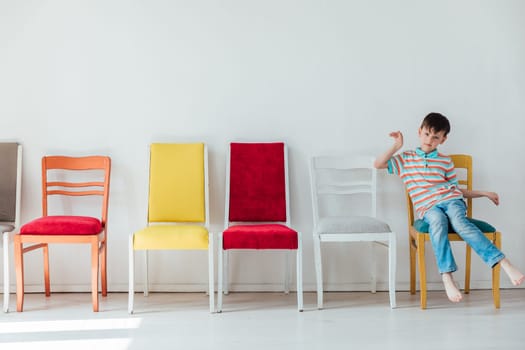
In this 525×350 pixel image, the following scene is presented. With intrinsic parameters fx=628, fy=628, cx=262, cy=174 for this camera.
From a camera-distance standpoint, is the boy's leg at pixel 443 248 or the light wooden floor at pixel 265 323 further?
the boy's leg at pixel 443 248

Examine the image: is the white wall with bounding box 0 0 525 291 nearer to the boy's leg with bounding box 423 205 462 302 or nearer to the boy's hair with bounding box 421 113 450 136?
the boy's hair with bounding box 421 113 450 136

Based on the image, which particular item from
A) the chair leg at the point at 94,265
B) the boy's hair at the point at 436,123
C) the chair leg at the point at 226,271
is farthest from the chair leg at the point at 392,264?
the chair leg at the point at 94,265

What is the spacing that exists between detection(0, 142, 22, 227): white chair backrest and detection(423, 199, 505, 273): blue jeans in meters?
2.38

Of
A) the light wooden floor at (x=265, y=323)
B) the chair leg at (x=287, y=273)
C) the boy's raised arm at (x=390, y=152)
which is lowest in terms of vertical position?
the light wooden floor at (x=265, y=323)

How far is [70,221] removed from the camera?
335 cm

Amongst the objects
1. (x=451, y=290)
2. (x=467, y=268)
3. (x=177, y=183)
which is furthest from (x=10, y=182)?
(x=467, y=268)

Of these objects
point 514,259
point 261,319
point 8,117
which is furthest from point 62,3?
point 514,259

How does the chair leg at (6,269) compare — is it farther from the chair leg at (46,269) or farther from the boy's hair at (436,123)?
the boy's hair at (436,123)

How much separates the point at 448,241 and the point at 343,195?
811 millimetres

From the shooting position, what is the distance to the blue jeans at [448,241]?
323cm

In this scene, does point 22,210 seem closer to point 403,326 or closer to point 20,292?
point 20,292

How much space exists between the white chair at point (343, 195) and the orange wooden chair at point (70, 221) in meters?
1.21

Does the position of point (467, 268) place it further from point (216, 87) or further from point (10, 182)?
point (10, 182)

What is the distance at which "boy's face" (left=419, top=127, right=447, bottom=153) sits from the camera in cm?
352
